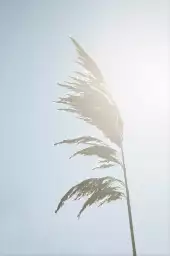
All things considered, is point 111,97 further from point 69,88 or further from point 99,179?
point 99,179

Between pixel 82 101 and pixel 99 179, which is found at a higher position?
pixel 82 101

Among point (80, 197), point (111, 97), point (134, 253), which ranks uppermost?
point (111, 97)

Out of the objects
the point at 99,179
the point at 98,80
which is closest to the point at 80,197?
the point at 99,179

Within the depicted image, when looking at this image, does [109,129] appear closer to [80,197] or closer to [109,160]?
[109,160]

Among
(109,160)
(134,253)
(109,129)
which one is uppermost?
(109,129)

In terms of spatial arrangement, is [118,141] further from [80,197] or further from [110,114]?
[80,197]

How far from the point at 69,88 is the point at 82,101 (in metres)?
0.46

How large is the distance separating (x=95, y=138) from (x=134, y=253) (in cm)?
248

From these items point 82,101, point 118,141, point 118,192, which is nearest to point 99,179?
point 118,192

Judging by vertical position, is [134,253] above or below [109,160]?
below

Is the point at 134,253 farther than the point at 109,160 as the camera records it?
No

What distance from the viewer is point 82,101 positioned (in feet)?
32.4

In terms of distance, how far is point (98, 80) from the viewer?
32.9 feet

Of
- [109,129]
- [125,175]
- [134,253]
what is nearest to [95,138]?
[109,129]
